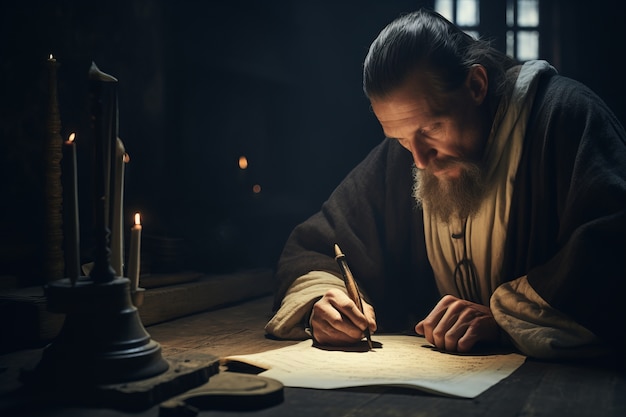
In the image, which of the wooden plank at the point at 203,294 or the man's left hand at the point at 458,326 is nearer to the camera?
the man's left hand at the point at 458,326

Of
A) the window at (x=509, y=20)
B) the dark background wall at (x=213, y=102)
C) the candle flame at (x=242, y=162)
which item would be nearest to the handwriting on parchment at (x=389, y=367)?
the dark background wall at (x=213, y=102)

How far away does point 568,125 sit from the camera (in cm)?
275

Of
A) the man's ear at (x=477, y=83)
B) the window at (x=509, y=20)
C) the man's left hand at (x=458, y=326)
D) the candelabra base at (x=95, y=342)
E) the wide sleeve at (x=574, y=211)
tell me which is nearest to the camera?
the candelabra base at (x=95, y=342)

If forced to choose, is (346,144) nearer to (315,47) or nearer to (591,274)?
(315,47)

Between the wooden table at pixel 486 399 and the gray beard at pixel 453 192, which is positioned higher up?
the gray beard at pixel 453 192

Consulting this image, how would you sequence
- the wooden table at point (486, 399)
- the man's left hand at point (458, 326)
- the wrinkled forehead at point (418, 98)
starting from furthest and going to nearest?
1. the wrinkled forehead at point (418, 98)
2. the man's left hand at point (458, 326)
3. the wooden table at point (486, 399)

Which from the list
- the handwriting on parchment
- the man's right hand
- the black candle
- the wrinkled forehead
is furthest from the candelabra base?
the wrinkled forehead

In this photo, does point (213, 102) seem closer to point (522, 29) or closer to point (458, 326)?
point (522, 29)

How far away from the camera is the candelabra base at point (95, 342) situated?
194 cm

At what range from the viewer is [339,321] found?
105 inches

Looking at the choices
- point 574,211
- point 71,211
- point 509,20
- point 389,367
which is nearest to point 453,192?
point 574,211

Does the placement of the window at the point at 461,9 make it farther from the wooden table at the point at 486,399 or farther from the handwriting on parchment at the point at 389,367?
the wooden table at the point at 486,399

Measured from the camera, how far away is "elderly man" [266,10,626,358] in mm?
2459

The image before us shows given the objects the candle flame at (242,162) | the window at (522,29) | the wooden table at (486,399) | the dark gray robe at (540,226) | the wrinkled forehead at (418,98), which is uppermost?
the window at (522,29)
